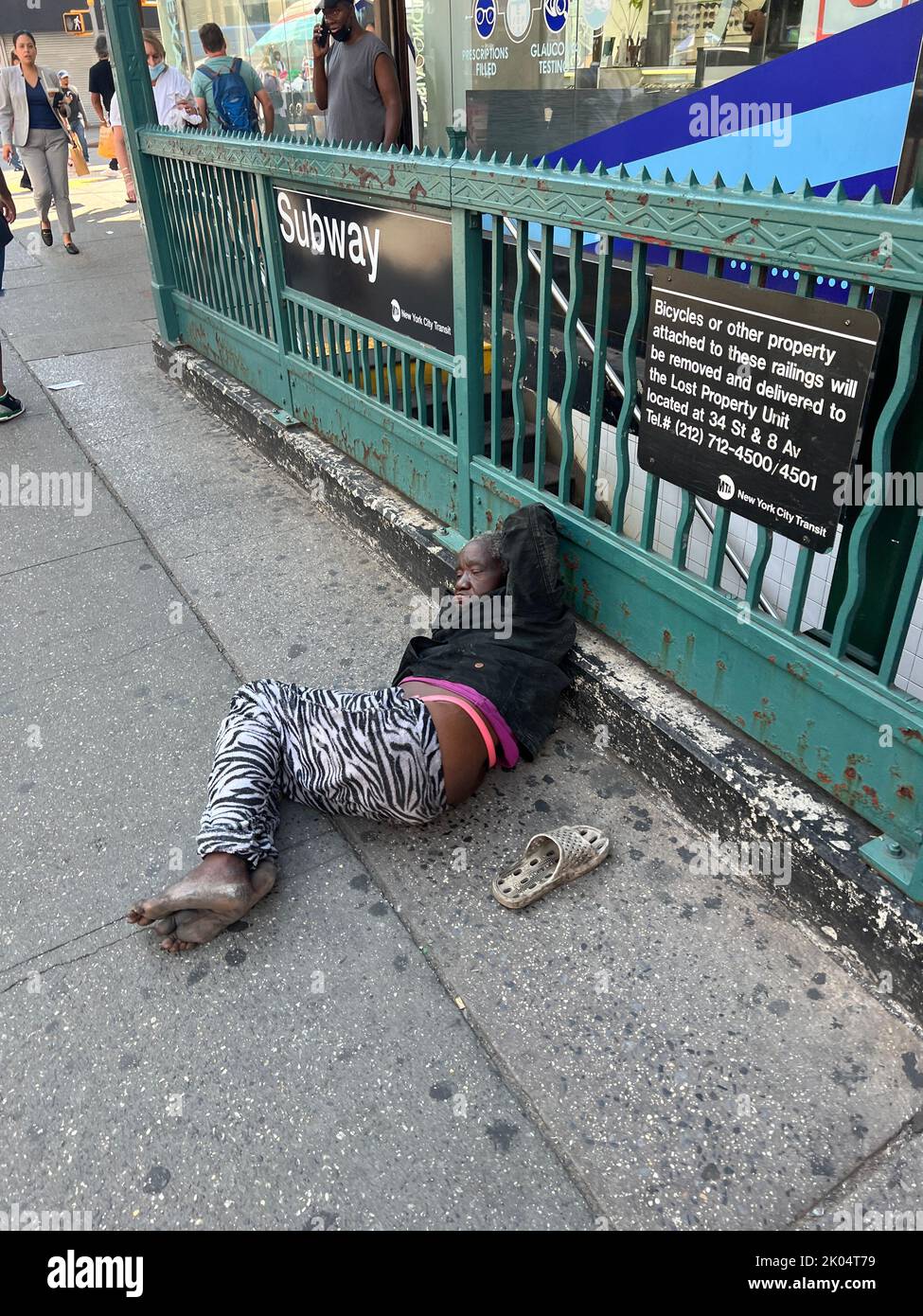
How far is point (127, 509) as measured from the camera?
4871 mm

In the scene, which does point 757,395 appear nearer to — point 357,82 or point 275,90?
point 357,82

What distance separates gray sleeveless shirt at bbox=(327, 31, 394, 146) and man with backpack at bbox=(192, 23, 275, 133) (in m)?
1.49

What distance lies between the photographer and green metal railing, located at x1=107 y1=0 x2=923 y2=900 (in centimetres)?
211

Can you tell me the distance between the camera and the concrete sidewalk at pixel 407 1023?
6.15 feet

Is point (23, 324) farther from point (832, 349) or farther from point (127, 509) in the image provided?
point (832, 349)

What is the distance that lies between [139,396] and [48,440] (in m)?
0.91

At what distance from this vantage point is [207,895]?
233 cm

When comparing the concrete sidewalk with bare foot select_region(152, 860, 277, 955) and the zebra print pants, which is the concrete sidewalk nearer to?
bare foot select_region(152, 860, 277, 955)

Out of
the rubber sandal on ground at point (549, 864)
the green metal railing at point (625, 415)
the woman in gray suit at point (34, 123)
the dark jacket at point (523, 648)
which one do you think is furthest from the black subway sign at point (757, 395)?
the woman in gray suit at point (34, 123)

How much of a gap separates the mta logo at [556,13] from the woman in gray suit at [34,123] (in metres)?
5.89

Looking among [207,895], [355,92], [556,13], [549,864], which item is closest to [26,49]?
[355,92]

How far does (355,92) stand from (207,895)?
599 cm

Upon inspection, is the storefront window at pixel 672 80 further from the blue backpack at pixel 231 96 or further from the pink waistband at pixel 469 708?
the pink waistband at pixel 469 708

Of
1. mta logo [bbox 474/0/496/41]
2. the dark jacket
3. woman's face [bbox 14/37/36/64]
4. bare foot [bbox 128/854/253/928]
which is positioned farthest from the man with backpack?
bare foot [bbox 128/854/253/928]
